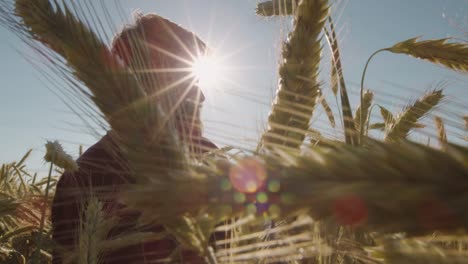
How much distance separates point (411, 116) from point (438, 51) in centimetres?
35

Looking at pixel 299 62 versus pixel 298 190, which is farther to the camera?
pixel 299 62

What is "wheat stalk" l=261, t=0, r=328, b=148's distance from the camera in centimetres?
109

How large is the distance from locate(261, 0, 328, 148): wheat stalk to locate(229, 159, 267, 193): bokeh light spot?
625mm

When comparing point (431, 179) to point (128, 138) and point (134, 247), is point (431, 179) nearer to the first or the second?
point (128, 138)

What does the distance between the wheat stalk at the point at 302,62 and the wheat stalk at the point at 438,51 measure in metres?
0.87

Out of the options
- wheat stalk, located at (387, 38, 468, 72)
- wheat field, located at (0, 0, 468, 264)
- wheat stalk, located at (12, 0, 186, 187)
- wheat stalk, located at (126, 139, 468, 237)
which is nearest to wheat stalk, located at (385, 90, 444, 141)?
wheat stalk, located at (387, 38, 468, 72)

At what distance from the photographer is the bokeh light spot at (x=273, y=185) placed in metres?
0.40

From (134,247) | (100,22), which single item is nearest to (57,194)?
(134,247)

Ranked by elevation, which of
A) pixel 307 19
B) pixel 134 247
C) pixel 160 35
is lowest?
pixel 134 247

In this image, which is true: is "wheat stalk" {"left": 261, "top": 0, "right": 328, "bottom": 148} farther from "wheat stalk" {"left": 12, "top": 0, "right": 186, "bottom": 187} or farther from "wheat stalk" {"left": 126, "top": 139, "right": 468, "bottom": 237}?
"wheat stalk" {"left": 126, "top": 139, "right": 468, "bottom": 237}

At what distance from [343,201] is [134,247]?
6.05 ft

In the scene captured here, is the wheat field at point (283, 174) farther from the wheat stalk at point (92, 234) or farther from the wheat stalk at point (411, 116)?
the wheat stalk at point (411, 116)

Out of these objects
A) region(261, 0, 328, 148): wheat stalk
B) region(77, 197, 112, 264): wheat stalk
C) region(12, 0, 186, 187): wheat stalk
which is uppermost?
region(261, 0, 328, 148): wheat stalk

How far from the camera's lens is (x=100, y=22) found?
91 centimetres
